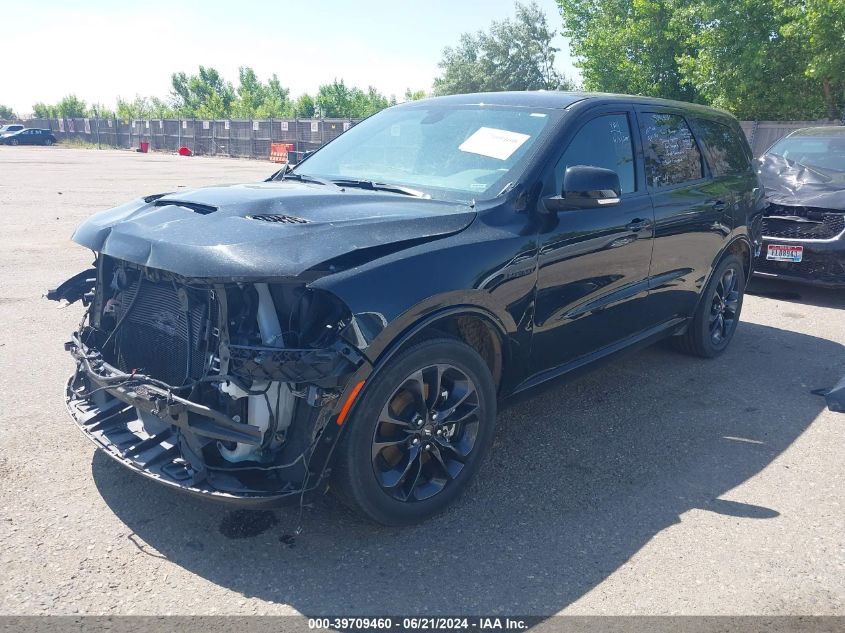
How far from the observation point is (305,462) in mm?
2719

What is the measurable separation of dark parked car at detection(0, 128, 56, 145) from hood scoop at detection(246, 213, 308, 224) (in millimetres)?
60728

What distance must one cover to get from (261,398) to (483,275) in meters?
1.14

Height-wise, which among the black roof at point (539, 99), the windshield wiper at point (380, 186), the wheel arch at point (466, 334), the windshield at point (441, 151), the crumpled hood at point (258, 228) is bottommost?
the wheel arch at point (466, 334)

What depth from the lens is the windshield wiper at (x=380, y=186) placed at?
365 centimetres

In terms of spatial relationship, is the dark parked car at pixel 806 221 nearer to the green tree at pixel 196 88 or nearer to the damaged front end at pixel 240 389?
the damaged front end at pixel 240 389

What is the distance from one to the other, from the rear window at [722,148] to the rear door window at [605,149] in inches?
48.6

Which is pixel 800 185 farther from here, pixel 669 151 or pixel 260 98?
pixel 260 98

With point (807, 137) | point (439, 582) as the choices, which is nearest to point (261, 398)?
point (439, 582)

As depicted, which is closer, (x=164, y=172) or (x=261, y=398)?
(x=261, y=398)

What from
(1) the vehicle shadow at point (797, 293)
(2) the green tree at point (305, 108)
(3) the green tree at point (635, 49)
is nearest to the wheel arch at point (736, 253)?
(1) the vehicle shadow at point (797, 293)

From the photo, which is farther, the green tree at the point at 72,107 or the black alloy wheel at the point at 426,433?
the green tree at the point at 72,107

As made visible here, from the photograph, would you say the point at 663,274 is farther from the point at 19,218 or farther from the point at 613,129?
the point at 19,218

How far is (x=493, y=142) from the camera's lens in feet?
12.7

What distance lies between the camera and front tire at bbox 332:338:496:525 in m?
2.85
